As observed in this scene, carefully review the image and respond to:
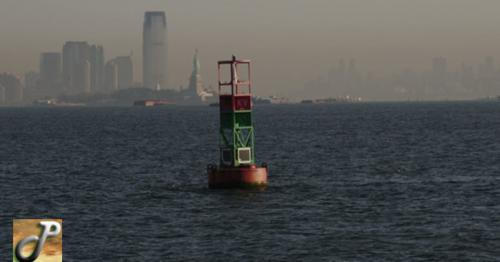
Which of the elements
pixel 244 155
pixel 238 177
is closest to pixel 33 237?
pixel 238 177

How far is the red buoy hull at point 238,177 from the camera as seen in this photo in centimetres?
5619

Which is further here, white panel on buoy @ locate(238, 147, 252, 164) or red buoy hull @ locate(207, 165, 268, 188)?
white panel on buoy @ locate(238, 147, 252, 164)

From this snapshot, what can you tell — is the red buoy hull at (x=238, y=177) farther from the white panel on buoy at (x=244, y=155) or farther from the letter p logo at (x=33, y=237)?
the letter p logo at (x=33, y=237)

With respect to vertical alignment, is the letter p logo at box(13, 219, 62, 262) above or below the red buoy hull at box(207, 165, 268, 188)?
above

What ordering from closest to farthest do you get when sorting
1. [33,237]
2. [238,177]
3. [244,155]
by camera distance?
[33,237] → [238,177] → [244,155]

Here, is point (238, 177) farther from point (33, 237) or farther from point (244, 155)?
point (33, 237)

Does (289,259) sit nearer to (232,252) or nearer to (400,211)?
(232,252)

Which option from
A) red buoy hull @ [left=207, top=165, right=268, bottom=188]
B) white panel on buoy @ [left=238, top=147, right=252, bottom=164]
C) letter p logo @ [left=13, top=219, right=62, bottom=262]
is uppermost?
letter p logo @ [left=13, top=219, right=62, bottom=262]

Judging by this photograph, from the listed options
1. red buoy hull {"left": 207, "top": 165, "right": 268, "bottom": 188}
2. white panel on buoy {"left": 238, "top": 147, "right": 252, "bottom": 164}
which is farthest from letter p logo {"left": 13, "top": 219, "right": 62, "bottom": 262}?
white panel on buoy {"left": 238, "top": 147, "right": 252, "bottom": 164}

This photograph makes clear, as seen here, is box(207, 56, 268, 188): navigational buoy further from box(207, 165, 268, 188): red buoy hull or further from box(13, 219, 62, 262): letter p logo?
box(13, 219, 62, 262): letter p logo

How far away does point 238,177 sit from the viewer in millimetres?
56156

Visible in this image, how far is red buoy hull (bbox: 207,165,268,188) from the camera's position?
5619 cm

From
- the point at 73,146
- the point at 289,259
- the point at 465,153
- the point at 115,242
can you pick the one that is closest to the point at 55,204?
the point at 115,242

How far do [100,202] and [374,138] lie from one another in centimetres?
8706
